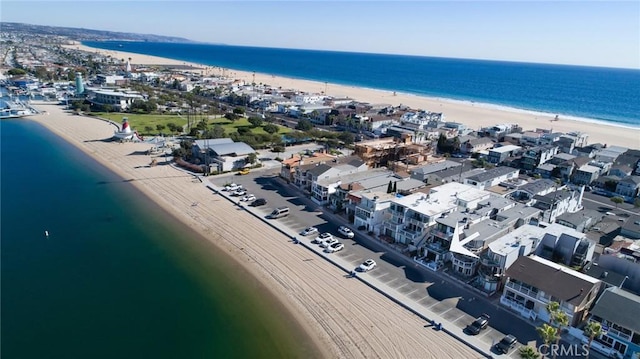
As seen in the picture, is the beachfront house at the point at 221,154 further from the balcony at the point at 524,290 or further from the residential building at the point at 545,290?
the balcony at the point at 524,290

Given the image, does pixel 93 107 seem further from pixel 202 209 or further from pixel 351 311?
pixel 351 311

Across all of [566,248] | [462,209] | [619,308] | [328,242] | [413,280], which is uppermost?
[462,209]

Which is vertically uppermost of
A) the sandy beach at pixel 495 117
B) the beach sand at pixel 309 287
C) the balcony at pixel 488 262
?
the sandy beach at pixel 495 117

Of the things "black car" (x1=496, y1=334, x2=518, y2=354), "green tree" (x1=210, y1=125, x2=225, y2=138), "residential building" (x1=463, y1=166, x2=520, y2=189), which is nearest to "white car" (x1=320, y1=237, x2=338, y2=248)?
"black car" (x1=496, y1=334, x2=518, y2=354)

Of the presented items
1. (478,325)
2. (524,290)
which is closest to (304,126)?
(524,290)

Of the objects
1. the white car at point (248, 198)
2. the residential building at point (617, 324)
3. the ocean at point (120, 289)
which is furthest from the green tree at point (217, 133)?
the residential building at point (617, 324)

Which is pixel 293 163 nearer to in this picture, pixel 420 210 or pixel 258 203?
pixel 258 203

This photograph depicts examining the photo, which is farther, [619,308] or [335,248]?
[335,248]
